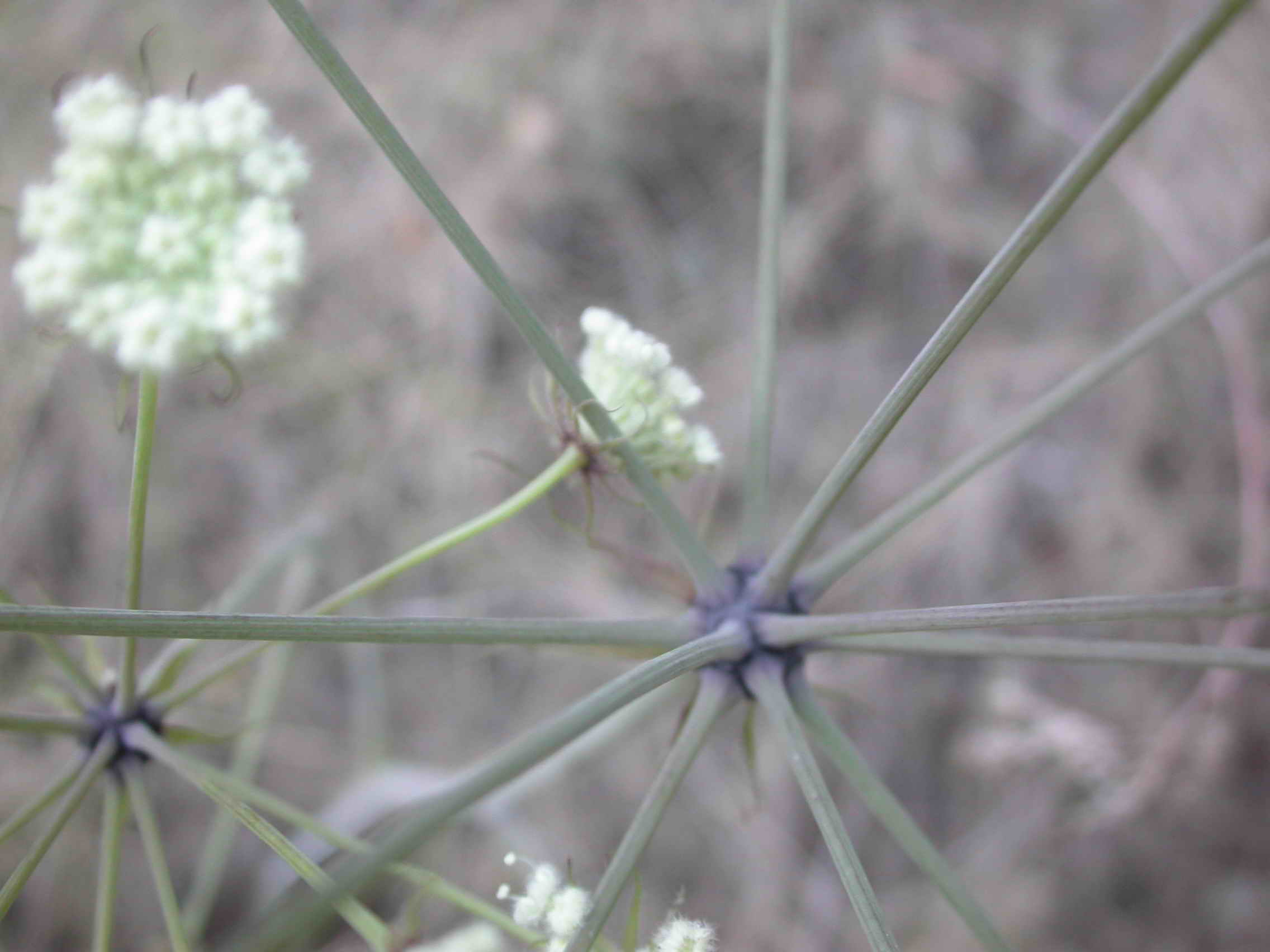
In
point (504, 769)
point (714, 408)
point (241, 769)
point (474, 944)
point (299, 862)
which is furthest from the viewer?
point (714, 408)

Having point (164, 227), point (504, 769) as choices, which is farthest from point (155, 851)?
point (164, 227)

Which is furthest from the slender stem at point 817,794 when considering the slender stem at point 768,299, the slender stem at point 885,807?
the slender stem at point 768,299

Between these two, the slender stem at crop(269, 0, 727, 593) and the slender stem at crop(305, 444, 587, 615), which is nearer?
the slender stem at crop(269, 0, 727, 593)

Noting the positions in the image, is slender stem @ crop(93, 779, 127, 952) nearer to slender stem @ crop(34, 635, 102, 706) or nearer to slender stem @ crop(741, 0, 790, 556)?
slender stem @ crop(34, 635, 102, 706)

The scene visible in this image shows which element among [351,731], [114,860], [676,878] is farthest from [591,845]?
[114,860]

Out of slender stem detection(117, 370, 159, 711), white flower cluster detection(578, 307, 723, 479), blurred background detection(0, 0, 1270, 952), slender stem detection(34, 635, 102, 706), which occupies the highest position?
blurred background detection(0, 0, 1270, 952)

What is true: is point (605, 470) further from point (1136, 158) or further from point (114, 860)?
point (1136, 158)

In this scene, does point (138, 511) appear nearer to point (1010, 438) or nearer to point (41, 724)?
point (41, 724)

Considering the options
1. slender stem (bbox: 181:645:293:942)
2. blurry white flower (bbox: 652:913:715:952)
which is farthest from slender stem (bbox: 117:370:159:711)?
blurry white flower (bbox: 652:913:715:952)
